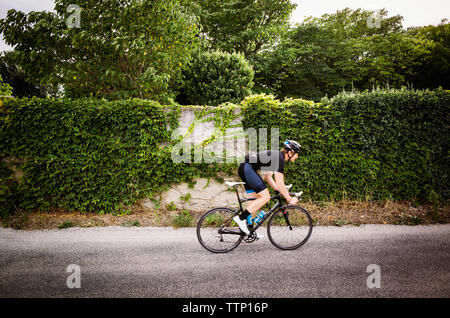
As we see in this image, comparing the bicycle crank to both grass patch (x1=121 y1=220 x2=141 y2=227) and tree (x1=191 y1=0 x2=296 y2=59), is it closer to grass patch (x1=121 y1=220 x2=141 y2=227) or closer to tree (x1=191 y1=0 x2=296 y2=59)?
grass patch (x1=121 y1=220 x2=141 y2=227)

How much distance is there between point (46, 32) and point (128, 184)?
19.1 feet

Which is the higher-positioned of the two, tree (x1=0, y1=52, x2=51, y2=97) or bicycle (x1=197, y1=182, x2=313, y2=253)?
tree (x1=0, y1=52, x2=51, y2=97)

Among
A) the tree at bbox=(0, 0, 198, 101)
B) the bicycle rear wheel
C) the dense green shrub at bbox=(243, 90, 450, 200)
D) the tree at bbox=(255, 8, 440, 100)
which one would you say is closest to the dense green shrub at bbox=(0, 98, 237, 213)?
the tree at bbox=(0, 0, 198, 101)

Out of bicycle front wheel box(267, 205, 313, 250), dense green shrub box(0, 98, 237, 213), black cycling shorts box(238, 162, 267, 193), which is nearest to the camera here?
black cycling shorts box(238, 162, 267, 193)

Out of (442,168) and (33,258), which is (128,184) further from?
(442,168)

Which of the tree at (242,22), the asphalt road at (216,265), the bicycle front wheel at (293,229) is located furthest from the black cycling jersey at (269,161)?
the tree at (242,22)

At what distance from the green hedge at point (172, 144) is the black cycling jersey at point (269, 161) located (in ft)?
6.15

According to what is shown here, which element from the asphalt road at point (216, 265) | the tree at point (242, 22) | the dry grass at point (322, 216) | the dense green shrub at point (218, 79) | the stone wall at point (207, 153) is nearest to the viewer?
the asphalt road at point (216, 265)

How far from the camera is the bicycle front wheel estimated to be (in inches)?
173

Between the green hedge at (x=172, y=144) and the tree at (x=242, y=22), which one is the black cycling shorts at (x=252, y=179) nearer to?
the green hedge at (x=172, y=144)

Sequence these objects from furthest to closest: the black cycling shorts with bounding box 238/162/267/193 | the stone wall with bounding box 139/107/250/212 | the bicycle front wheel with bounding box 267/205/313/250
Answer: the stone wall with bounding box 139/107/250/212 < the bicycle front wheel with bounding box 267/205/313/250 < the black cycling shorts with bounding box 238/162/267/193

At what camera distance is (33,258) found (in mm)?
3939

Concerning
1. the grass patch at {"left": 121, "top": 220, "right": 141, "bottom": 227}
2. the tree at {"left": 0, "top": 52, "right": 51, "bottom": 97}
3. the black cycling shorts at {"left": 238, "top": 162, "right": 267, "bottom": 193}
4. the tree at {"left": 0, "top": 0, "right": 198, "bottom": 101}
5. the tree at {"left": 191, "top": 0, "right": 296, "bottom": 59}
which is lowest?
the grass patch at {"left": 121, "top": 220, "right": 141, "bottom": 227}

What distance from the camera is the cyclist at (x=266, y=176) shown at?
4117mm
